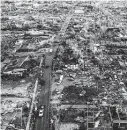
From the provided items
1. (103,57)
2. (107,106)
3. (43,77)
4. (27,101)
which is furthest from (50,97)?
(103,57)

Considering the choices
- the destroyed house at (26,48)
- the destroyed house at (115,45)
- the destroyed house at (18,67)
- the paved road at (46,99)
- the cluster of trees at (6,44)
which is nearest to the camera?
the paved road at (46,99)

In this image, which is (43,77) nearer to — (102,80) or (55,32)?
(102,80)

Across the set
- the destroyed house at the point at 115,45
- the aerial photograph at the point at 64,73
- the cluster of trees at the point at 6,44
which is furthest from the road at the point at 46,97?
the destroyed house at the point at 115,45

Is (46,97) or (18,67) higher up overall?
(18,67)

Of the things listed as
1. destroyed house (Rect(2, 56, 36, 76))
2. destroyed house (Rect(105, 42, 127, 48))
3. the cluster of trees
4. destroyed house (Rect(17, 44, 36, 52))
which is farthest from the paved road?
destroyed house (Rect(105, 42, 127, 48))

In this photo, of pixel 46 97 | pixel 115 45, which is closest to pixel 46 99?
pixel 46 97

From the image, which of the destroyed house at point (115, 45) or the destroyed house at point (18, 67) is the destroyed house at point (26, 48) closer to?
the destroyed house at point (18, 67)

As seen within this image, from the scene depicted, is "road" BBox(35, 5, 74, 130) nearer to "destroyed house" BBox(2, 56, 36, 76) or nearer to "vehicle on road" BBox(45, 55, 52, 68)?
"vehicle on road" BBox(45, 55, 52, 68)

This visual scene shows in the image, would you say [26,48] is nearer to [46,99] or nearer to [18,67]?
[18,67]
